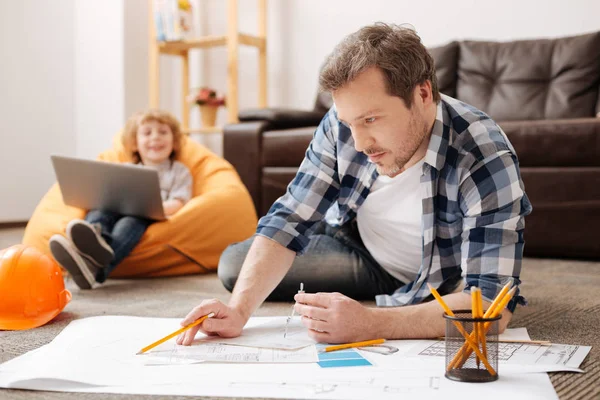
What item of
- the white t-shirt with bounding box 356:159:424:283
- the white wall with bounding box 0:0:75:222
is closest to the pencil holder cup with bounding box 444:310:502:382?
the white t-shirt with bounding box 356:159:424:283

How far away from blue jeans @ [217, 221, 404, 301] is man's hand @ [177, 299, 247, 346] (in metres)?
0.49

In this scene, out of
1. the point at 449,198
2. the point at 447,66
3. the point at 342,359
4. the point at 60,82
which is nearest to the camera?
the point at 342,359

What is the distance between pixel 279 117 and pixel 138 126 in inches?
31.9

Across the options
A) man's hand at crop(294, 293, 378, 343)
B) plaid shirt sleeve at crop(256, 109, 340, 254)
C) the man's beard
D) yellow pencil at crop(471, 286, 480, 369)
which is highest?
the man's beard

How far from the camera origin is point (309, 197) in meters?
1.45

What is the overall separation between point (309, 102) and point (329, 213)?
247 cm

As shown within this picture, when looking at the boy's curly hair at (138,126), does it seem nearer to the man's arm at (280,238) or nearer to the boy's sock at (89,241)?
the boy's sock at (89,241)

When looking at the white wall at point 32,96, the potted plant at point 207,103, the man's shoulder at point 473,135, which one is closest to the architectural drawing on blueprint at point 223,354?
the man's shoulder at point 473,135

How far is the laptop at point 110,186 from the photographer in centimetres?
210

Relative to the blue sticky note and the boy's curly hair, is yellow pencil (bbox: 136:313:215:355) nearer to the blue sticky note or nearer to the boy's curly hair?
the blue sticky note

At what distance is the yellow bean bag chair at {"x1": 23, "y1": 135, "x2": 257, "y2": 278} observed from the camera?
2.26 metres

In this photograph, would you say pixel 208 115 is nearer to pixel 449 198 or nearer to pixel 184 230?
pixel 184 230

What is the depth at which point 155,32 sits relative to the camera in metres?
4.03

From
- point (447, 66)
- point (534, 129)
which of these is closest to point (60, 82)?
point (447, 66)
